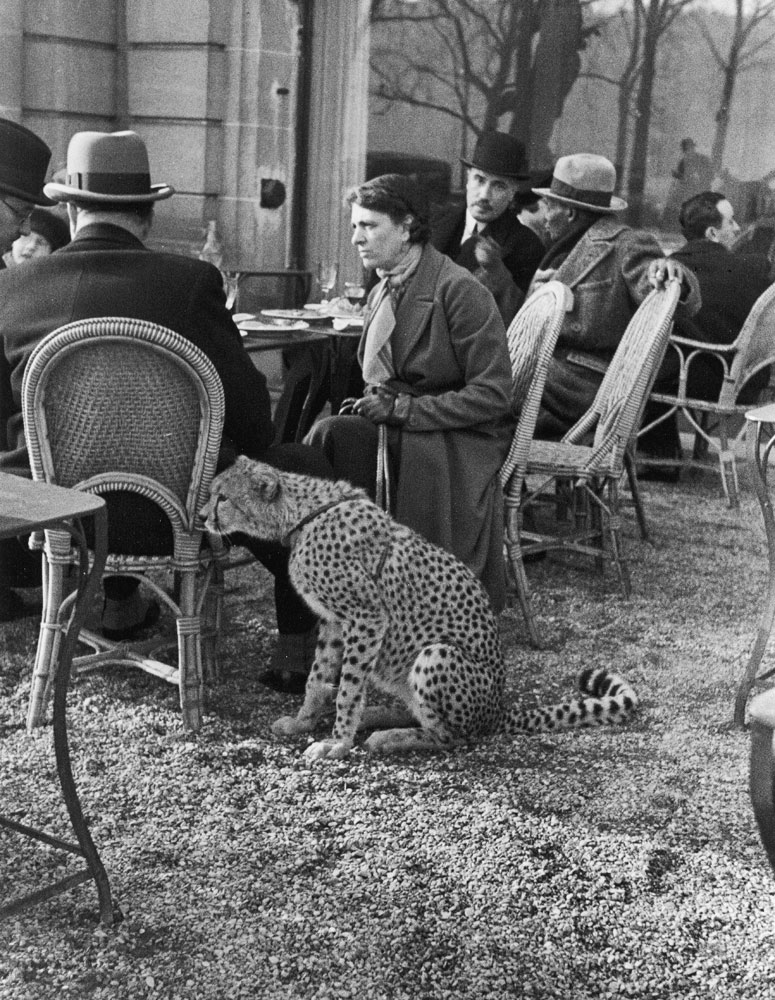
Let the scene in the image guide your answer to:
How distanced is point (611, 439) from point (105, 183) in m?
2.24

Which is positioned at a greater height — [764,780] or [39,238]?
[39,238]

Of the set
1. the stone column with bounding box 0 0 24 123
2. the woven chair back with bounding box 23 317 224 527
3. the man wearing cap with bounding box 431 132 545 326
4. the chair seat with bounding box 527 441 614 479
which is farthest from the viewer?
the stone column with bounding box 0 0 24 123

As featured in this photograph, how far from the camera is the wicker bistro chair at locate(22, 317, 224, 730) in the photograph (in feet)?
11.5

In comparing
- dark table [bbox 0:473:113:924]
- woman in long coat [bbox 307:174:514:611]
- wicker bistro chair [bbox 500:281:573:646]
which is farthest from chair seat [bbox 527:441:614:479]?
dark table [bbox 0:473:113:924]

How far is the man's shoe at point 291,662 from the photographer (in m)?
4.21

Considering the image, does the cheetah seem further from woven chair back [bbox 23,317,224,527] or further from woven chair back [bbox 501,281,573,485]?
Answer: woven chair back [bbox 501,281,573,485]

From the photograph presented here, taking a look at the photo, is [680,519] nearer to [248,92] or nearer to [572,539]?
[572,539]

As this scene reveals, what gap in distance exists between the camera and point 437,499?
4.55 metres

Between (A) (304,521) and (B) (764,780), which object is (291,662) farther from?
(B) (764,780)

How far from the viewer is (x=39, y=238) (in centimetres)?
568

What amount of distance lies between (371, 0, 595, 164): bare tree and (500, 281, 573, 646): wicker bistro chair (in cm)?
497

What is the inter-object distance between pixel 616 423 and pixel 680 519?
1.70m

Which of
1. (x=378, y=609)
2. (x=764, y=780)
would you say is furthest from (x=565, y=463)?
(x=764, y=780)

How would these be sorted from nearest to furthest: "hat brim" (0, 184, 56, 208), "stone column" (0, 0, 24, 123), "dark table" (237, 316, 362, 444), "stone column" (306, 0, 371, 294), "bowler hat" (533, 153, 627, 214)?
"hat brim" (0, 184, 56, 208)
"dark table" (237, 316, 362, 444)
"bowler hat" (533, 153, 627, 214)
"stone column" (0, 0, 24, 123)
"stone column" (306, 0, 371, 294)
